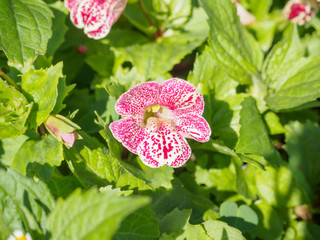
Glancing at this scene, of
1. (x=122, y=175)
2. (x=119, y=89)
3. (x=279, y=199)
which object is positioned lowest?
(x=279, y=199)

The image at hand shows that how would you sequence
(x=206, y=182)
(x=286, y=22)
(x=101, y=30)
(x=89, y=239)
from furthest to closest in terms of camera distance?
(x=286, y=22) < (x=206, y=182) < (x=101, y=30) < (x=89, y=239)

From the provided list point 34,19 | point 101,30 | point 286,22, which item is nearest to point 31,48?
point 34,19

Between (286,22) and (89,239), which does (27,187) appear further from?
(286,22)

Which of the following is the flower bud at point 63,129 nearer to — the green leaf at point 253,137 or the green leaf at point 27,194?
the green leaf at point 27,194

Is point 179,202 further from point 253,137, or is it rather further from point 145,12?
point 145,12

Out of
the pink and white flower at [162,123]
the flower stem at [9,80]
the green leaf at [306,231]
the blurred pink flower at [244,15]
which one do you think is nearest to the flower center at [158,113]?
the pink and white flower at [162,123]
